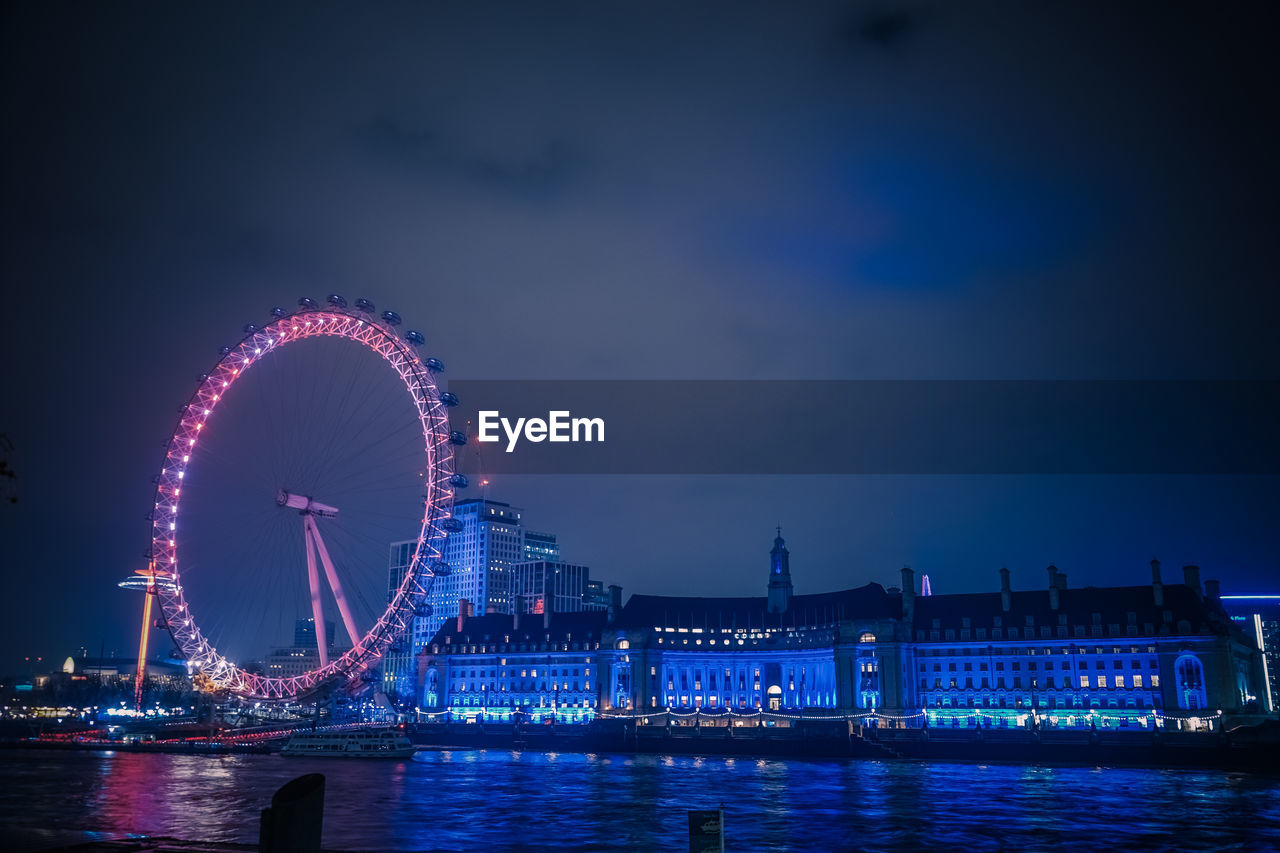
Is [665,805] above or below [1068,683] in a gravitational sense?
below

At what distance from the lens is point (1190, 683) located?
131875 millimetres

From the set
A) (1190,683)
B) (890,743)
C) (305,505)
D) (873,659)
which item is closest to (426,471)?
(305,505)

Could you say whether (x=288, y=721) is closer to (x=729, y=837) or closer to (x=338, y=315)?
Answer: (x=338, y=315)

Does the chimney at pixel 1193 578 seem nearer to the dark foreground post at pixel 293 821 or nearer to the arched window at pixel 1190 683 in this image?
the arched window at pixel 1190 683

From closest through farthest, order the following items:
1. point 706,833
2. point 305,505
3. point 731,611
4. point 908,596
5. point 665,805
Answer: point 706,833
point 665,805
point 305,505
point 908,596
point 731,611

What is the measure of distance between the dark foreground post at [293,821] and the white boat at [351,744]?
10850cm

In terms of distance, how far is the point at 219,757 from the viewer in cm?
12162

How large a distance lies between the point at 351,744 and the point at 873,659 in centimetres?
7710

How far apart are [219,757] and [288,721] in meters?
47.2

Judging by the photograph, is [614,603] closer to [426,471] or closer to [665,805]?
[426,471]

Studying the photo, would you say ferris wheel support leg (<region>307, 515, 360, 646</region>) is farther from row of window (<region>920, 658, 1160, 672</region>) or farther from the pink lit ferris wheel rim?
row of window (<region>920, 658, 1160, 672</region>)

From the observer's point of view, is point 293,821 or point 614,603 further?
point 614,603

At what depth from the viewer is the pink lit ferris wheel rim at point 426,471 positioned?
96125 millimetres

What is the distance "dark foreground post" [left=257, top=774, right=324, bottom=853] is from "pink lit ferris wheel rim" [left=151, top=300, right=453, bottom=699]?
83.3 m
